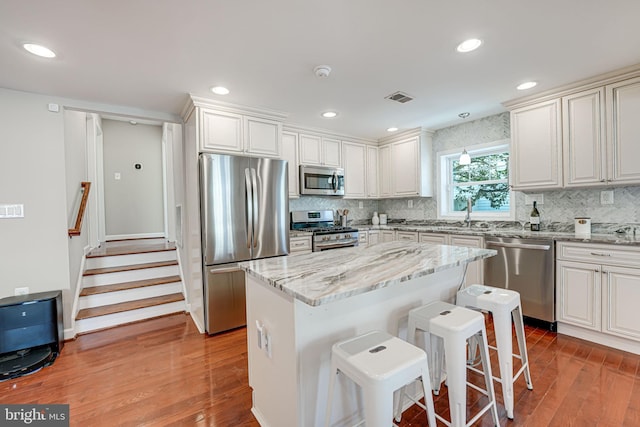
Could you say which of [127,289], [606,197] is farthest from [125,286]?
[606,197]

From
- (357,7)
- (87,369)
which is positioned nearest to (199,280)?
(87,369)

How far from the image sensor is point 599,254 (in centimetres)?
243

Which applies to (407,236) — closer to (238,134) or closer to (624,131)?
(624,131)

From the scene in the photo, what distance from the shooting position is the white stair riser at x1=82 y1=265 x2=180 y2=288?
11.2 feet

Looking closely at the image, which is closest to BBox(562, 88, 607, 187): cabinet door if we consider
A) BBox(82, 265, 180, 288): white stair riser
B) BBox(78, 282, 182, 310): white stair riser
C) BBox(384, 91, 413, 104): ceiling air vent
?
BBox(384, 91, 413, 104): ceiling air vent

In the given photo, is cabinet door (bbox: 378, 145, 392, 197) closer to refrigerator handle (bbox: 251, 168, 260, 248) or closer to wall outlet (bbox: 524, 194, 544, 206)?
wall outlet (bbox: 524, 194, 544, 206)

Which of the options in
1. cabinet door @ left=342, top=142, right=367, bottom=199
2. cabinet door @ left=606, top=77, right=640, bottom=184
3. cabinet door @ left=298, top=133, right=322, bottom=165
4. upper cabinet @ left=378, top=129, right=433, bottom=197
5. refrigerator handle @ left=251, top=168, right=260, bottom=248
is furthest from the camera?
cabinet door @ left=342, top=142, right=367, bottom=199

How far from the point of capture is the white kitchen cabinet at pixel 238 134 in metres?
2.88

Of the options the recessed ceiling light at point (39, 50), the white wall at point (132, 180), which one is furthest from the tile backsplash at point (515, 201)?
the white wall at point (132, 180)

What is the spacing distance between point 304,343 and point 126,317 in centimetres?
289

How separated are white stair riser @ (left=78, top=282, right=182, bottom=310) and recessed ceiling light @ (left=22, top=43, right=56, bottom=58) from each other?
97.6 inches

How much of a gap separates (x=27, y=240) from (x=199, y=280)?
157cm

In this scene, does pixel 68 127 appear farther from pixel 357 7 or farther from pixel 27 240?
pixel 357 7

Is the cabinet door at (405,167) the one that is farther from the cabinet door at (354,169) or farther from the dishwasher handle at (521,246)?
the dishwasher handle at (521,246)
